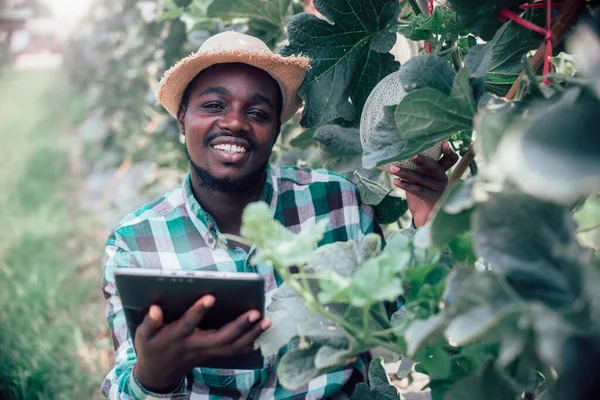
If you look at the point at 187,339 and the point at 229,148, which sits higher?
the point at 229,148

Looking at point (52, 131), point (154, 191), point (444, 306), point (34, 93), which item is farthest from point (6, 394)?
point (34, 93)

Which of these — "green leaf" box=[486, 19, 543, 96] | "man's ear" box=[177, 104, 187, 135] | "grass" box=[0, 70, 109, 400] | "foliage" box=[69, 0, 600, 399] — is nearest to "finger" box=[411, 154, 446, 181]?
"foliage" box=[69, 0, 600, 399]

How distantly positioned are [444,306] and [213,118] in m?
1.02

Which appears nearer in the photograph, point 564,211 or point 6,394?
point 564,211

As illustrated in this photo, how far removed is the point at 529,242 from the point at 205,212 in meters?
1.18

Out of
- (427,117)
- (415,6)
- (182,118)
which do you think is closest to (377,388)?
(427,117)

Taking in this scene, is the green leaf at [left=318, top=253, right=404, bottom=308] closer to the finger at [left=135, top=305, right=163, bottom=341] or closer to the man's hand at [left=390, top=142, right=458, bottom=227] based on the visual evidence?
the finger at [left=135, top=305, right=163, bottom=341]

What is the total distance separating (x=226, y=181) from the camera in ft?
5.70

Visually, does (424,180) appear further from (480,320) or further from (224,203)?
(480,320)

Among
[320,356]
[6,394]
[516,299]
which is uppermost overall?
[516,299]

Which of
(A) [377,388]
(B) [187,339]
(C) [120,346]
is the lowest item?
(A) [377,388]

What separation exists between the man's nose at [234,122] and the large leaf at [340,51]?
20 centimetres

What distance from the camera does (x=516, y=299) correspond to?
2.30ft

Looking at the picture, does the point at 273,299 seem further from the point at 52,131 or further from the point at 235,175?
the point at 52,131
